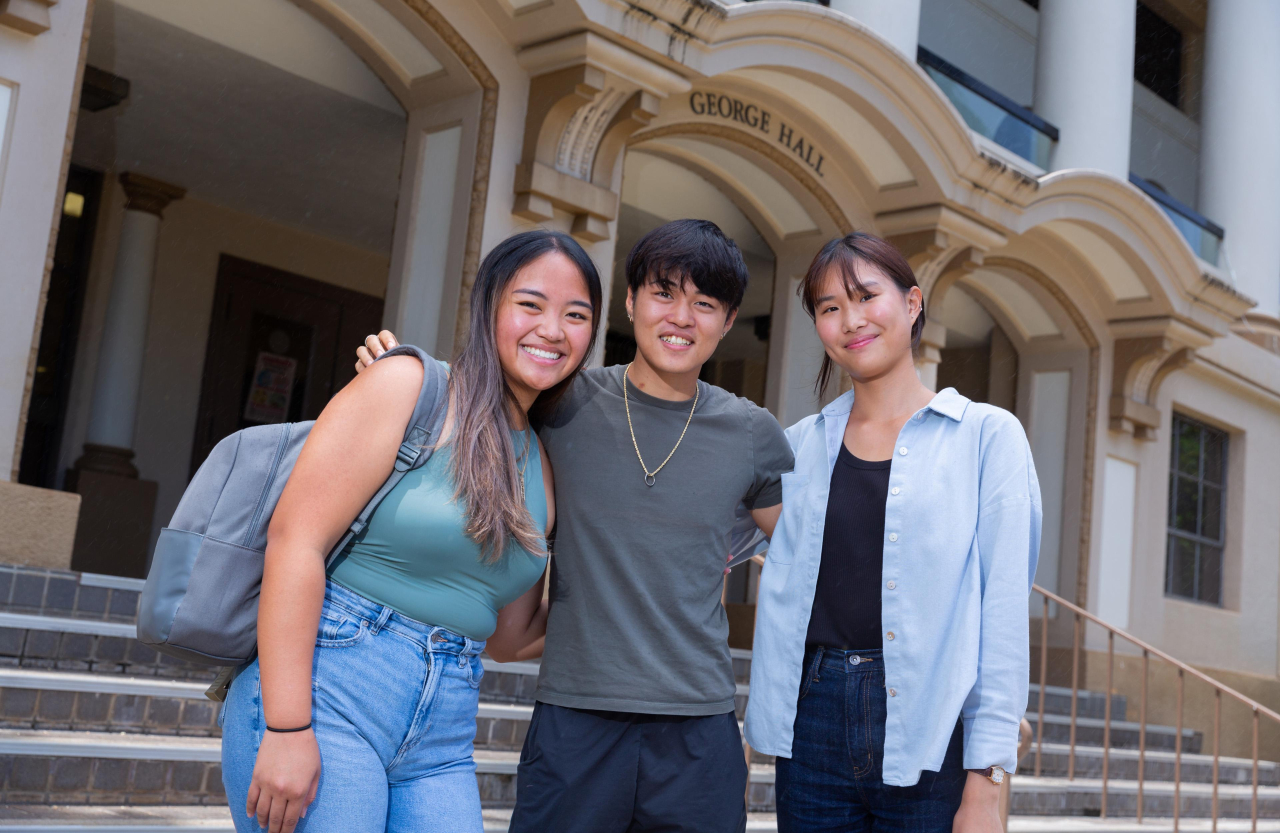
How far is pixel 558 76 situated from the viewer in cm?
621

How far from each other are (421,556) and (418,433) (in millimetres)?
191

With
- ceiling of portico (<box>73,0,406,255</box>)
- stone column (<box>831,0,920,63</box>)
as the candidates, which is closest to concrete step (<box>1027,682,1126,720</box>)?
stone column (<box>831,0,920,63</box>)

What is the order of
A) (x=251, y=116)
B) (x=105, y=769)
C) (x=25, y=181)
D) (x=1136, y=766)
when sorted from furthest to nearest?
(x=251, y=116) → (x=1136, y=766) → (x=25, y=181) → (x=105, y=769)

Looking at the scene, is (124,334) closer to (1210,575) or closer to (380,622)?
(380,622)

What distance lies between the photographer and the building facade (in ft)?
20.5

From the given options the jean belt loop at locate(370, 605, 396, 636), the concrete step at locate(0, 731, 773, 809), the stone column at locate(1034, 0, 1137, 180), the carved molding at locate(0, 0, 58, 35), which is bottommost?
the concrete step at locate(0, 731, 773, 809)

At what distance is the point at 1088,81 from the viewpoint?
32.4ft

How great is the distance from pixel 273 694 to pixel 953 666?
115 cm

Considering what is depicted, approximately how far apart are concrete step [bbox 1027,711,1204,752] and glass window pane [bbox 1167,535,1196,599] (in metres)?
2.55

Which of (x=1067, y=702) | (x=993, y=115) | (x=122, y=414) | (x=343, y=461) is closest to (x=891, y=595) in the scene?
(x=343, y=461)

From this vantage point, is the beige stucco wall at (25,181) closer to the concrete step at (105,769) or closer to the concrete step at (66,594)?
the concrete step at (66,594)

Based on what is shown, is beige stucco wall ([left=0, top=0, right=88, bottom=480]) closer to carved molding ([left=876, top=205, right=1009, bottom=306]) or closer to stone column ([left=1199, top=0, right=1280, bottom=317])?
carved molding ([left=876, top=205, right=1009, bottom=306])

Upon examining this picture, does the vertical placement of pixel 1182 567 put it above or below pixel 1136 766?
above

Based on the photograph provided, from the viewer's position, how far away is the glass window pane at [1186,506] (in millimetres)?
11469
